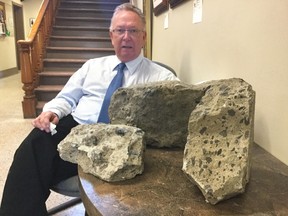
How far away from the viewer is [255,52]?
0.85 m

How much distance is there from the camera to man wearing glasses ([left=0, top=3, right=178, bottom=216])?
0.92 metres

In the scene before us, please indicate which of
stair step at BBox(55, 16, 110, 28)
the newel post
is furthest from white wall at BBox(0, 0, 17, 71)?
the newel post

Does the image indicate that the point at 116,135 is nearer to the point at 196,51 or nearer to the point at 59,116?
the point at 59,116

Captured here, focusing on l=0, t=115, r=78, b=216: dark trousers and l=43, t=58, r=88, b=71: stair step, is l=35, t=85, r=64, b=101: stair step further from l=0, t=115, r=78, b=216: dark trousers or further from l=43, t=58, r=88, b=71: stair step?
l=0, t=115, r=78, b=216: dark trousers

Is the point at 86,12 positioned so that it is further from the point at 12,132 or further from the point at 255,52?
the point at 255,52

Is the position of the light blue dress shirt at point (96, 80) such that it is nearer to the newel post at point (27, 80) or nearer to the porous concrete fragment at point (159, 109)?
the porous concrete fragment at point (159, 109)

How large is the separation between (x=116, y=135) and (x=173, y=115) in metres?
0.21

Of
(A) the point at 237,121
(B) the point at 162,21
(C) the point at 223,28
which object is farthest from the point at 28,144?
(B) the point at 162,21

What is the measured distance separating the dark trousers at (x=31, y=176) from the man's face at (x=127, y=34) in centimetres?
57

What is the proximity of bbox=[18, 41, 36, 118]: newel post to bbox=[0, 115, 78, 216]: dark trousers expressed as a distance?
96.2 inches

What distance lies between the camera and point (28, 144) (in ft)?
3.15

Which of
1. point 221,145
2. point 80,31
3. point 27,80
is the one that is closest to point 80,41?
point 80,31

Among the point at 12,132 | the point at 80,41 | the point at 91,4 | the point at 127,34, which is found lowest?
the point at 12,132

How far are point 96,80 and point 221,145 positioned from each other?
0.92 m
